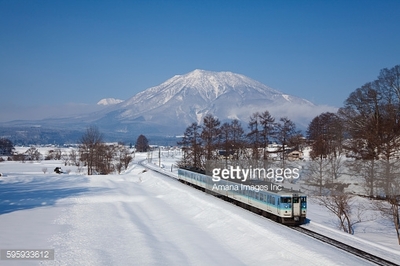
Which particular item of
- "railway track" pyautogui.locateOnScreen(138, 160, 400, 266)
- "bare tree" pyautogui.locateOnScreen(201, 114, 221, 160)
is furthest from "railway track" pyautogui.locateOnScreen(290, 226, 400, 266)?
"bare tree" pyautogui.locateOnScreen(201, 114, 221, 160)

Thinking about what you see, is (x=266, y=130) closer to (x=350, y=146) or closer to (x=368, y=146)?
(x=350, y=146)

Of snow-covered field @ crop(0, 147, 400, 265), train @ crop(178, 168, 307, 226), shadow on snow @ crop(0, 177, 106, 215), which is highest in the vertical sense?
train @ crop(178, 168, 307, 226)

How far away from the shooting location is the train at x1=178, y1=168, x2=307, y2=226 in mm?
21984

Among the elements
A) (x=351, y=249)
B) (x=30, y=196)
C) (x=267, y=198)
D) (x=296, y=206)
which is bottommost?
(x=30, y=196)

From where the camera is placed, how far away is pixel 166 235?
19391 mm

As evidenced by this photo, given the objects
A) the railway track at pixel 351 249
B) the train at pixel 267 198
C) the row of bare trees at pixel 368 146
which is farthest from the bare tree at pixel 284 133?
the railway track at pixel 351 249

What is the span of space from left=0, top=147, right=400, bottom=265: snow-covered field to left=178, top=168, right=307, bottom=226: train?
1.18m

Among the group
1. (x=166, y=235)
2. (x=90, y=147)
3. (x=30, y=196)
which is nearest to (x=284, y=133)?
(x=166, y=235)

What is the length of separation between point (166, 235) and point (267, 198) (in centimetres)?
756

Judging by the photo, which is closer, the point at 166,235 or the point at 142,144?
the point at 166,235

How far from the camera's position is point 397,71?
31469 mm

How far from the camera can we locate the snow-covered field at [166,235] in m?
14.7

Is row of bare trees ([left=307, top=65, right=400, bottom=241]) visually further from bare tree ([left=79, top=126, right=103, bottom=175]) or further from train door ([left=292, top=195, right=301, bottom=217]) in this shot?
bare tree ([left=79, top=126, right=103, bottom=175])

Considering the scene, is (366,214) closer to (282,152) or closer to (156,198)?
(282,152)
